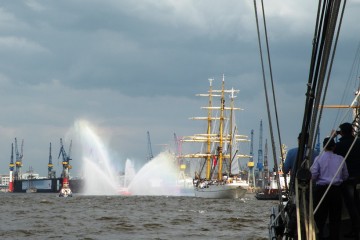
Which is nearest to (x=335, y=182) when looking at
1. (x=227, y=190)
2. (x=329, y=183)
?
(x=329, y=183)

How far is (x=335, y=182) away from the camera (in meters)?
11.3

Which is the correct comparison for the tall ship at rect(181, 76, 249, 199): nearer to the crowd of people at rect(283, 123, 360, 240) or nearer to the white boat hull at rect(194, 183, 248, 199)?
the white boat hull at rect(194, 183, 248, 199)

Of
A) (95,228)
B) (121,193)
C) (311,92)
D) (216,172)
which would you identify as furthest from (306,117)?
(121,193)

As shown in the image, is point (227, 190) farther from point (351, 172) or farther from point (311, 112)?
point (311, 112)

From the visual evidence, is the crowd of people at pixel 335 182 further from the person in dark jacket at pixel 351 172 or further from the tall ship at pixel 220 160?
the tall ship at pixel 220 160

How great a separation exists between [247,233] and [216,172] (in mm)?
117557

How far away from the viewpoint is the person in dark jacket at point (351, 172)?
11.8m

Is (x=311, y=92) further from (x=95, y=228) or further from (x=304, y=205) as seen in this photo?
(x=95, y=228)

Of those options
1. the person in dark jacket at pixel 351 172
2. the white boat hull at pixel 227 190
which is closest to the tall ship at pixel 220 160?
the white boat hull at pixel 227 190

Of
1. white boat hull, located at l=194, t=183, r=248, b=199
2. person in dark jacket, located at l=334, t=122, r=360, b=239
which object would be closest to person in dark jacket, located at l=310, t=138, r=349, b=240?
person in dark jacket, located at l=334, t=122, r=360, b=239

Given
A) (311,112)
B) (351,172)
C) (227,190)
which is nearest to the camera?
(311,112)

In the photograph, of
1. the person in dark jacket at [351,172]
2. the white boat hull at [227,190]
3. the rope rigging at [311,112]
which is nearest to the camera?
the rope rigging at [311,112]

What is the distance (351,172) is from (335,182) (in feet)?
3.67

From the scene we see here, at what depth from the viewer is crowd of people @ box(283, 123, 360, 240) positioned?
1119 centimetres
